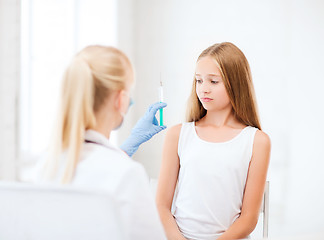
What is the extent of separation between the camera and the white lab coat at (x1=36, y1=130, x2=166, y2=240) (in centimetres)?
64

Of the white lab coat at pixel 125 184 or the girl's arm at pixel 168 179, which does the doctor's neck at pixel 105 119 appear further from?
the girl's arm at pixel 168 179

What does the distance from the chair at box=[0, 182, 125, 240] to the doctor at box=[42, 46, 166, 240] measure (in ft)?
0.17

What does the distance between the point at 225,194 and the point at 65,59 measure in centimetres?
197

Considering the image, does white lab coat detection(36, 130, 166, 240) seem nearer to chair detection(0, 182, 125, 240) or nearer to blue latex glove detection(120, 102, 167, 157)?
chair detection(0, 182, 125, 240)

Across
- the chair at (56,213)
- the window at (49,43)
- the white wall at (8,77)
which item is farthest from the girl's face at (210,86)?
the window at (49,43)

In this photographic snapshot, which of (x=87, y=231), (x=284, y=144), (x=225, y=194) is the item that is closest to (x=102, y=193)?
(x=87, y=231)

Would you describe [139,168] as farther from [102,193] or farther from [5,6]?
[5,6]

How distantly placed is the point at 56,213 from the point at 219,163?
595 millimetres

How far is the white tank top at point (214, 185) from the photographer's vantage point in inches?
44.2

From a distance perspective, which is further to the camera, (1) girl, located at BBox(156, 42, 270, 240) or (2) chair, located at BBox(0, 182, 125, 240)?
(1) girl, located at BBox(156, 42, 270, 240)

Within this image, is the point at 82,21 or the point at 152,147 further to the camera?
the point at 82,21

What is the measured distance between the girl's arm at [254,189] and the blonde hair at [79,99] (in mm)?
531

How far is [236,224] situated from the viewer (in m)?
1.10

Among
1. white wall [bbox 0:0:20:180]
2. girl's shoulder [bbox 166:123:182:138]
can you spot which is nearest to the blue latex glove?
girl's shoulder [bbox 166:123:182:138]
